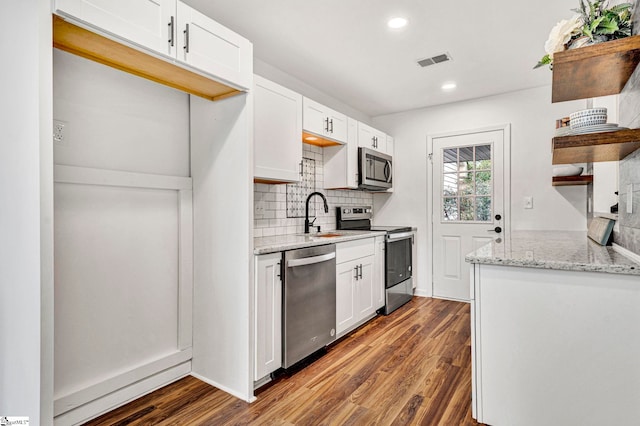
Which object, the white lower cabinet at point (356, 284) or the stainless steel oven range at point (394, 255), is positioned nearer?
the white lower cabinet at point (356, 284)

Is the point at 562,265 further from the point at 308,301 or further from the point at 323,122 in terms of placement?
the point at 323,122

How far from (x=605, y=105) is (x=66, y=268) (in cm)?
354

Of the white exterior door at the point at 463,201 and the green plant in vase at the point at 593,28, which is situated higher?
the green plant in vase at the point at 593,28

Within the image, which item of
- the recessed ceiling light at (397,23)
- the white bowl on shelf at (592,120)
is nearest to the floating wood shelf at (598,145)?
the white bowl on shelf at (592,120)

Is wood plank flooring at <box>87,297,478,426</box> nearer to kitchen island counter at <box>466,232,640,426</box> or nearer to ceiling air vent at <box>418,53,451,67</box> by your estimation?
kitchen island counter at <box>466,232,640,426</box>

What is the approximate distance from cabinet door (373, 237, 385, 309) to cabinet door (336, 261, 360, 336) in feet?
1.39

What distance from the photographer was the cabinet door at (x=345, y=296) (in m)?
2.85

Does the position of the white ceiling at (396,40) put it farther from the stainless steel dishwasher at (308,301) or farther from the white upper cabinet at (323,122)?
the stainless steel dishwasher at (308,301)

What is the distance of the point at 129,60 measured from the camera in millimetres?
1691

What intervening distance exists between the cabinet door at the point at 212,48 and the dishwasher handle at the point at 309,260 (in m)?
1.15

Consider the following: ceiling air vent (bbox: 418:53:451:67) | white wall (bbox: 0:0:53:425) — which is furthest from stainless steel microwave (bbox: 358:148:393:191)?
white wall (bbox: 0:0:53:425)

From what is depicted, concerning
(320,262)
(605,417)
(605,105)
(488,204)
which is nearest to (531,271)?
(605,417)

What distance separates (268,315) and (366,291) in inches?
54.0

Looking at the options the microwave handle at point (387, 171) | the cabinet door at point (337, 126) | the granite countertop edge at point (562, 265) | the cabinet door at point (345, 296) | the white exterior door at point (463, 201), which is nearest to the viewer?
the granite countertop edge at point (562, 265)
